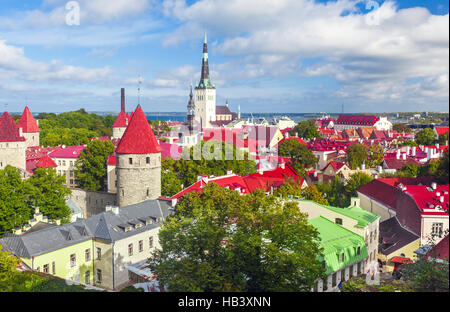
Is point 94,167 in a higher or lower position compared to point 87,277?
higher

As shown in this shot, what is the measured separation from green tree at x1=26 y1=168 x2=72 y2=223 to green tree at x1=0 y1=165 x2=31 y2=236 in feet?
2.66

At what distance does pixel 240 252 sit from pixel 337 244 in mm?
8136

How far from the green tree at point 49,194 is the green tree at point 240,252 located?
17.0 m

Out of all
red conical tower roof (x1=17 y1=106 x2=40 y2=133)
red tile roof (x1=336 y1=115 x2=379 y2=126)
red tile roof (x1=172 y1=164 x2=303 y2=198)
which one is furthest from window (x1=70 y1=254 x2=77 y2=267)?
red tile roof (x1=336 y1=115 x2=379 y2=126)

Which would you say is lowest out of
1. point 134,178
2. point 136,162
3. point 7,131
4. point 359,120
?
point 134,178

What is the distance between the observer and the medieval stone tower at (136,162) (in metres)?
29.5

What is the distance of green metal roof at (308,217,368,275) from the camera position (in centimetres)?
1847

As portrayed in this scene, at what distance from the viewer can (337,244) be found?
63.9 ft

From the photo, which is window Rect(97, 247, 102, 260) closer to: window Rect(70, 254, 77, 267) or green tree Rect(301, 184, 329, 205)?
window Rect(70, 254, 77, 267)

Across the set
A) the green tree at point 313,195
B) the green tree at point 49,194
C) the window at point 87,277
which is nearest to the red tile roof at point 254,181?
the green tree at point 313,195

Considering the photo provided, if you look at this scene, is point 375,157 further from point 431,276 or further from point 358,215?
point 431,276

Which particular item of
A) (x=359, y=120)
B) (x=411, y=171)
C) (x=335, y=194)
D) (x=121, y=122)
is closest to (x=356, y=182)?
(x=335, y=194)

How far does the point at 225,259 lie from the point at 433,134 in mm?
57312
